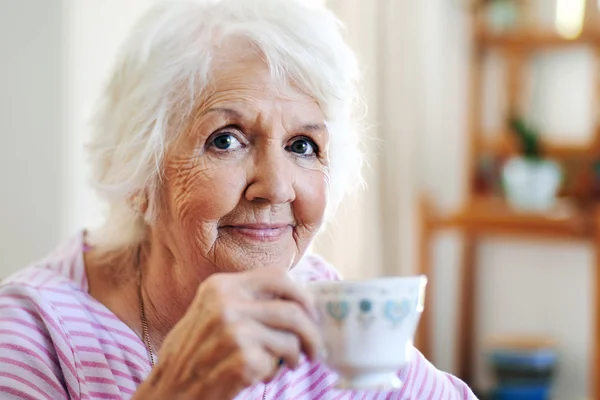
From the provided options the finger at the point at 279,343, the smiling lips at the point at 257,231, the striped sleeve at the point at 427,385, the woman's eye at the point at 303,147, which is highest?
the woman's eye at the point at 303,147

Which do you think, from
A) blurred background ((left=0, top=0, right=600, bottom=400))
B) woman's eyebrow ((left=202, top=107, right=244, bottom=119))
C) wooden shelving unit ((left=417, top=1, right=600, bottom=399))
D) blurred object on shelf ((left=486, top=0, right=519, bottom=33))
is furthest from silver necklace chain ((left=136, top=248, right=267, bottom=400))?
blurred object on shelf ((left=486, top=0, right=519, bottom=33))

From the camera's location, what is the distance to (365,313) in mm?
876

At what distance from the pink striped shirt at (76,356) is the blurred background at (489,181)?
1427 mm

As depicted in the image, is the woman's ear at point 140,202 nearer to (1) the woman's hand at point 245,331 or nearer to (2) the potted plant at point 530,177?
(1) the woman's hand at point 245,331

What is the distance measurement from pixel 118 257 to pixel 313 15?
536 millimetres

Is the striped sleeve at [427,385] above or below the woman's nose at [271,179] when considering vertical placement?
below

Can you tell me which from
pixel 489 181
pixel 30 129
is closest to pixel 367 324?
pixel 30 129

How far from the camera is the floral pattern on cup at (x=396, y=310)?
2.88 ft

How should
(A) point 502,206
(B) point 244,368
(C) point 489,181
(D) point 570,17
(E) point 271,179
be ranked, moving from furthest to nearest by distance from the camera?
1. (C) point 489,181
2. (D) point 570,17
3. (A) point 502,206
4. (E) point 271,179
5. (B) point 244,368

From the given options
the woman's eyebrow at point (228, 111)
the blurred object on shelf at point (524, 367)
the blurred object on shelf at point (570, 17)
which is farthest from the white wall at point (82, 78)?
the blurred object on shelf at point (570, 17)

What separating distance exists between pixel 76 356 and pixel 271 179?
40cm

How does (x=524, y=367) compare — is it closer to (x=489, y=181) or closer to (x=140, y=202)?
(x=489, y=181)

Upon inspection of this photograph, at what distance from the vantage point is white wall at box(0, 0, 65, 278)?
6.57 ft

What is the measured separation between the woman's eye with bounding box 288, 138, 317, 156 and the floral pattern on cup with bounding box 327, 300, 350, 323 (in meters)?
0.43
